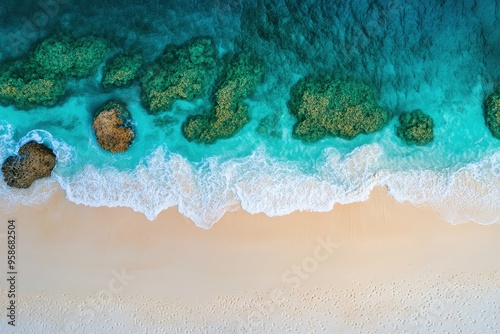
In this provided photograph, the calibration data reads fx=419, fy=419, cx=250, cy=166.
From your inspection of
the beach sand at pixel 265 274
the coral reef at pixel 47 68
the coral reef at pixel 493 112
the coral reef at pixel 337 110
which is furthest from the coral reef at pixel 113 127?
the coral reef at pixel 493 112

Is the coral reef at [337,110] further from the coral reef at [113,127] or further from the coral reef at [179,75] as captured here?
the coral reef at [113,127]

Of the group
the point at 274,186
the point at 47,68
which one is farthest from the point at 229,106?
the point at 47,68

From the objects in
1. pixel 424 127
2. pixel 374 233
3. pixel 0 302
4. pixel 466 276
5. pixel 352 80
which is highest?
pixel 352 80

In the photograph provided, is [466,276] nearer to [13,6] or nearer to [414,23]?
[414,23]

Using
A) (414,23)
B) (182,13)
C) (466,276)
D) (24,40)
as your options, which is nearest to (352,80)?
(414,23)

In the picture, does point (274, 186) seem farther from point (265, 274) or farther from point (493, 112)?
point (493, 112)

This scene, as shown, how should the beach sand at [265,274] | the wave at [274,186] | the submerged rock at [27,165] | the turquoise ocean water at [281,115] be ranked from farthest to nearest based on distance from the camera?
the turquoise ocean water at [281,115] → the wave at [274,186] → the submerged rock at [27,165] → the beach sand at [265,274]
